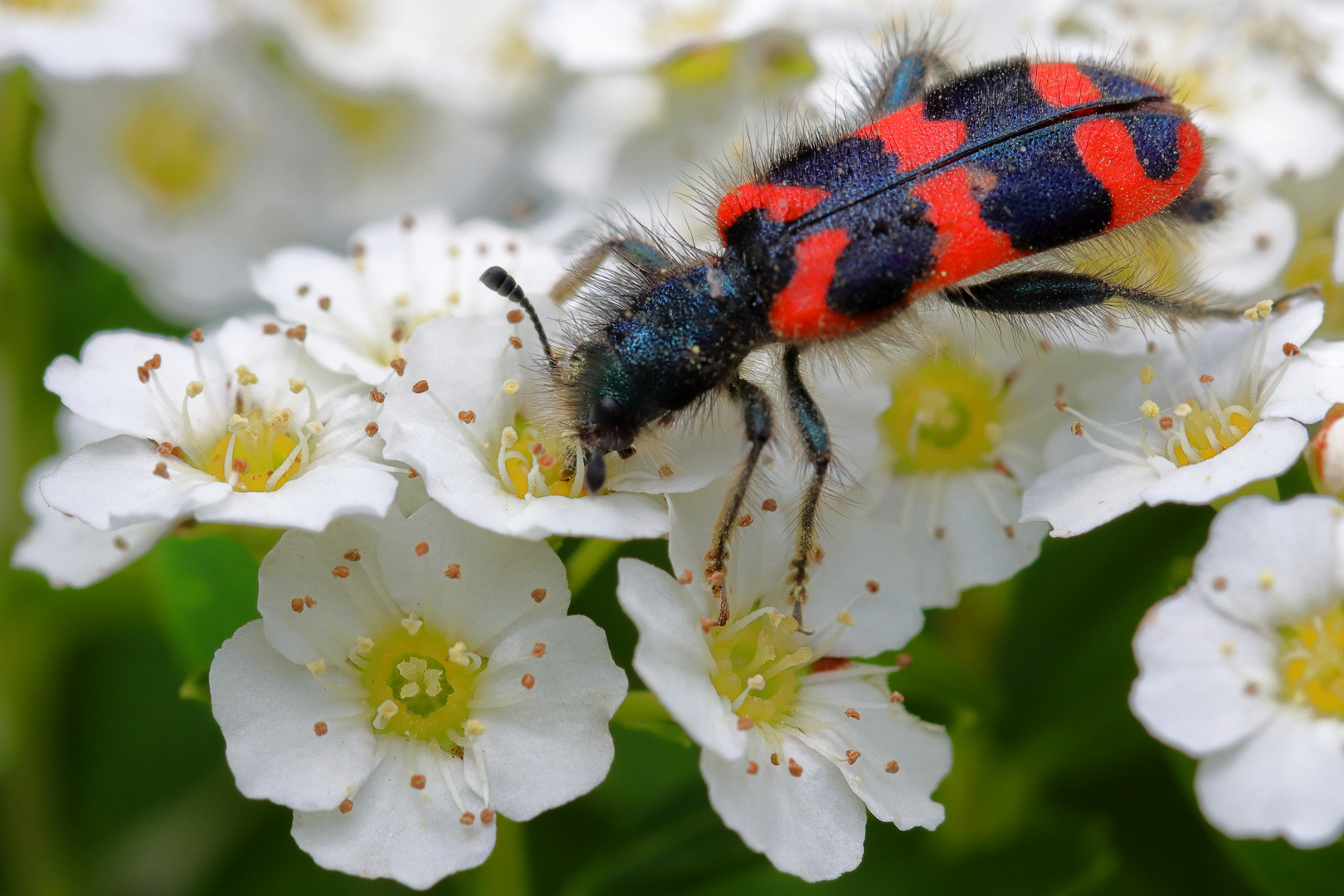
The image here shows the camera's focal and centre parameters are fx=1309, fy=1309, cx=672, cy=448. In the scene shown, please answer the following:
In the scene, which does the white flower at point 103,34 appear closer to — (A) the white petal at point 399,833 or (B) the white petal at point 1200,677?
Answer: (A) the white petal at point 399,833

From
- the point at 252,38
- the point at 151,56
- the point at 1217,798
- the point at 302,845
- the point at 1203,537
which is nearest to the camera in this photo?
the point at 1217,798

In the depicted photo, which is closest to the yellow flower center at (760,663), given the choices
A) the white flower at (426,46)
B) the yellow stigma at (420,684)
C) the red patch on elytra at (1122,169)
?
the yellow stigma at (420,684)

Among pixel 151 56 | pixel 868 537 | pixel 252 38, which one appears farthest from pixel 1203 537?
pixel 252 38

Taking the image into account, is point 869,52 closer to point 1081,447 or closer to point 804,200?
point 804,200

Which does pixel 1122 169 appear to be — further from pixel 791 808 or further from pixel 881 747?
pixel 791 808

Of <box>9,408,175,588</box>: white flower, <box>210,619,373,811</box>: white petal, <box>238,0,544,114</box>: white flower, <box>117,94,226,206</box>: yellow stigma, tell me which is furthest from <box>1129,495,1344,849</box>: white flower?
<box>117,94,226,206</box>: yellow stigma

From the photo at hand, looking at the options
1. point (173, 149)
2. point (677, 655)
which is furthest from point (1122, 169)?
point (173, 149)

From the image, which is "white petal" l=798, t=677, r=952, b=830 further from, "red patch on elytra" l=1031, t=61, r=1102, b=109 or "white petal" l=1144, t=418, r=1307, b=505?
"red patch on elytra" l=1031, t=61, r=1102, b=109
